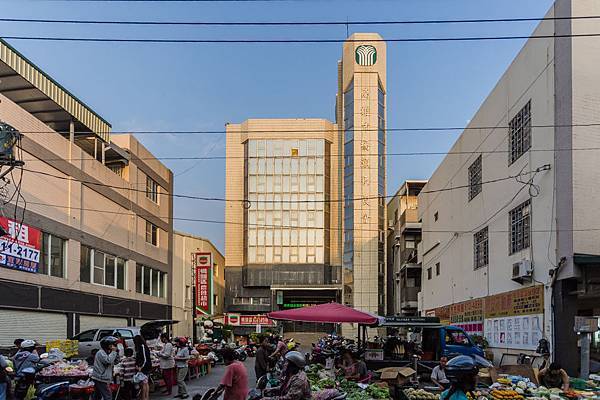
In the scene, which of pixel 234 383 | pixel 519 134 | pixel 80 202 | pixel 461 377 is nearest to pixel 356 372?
pixel 234 383

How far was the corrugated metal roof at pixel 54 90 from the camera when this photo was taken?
25.5m

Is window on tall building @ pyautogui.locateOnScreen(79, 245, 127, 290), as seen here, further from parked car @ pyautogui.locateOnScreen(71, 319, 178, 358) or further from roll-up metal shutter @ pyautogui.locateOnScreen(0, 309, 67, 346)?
parked car @ pyautogui.locateOnScreen(71, 319, 178, 358)

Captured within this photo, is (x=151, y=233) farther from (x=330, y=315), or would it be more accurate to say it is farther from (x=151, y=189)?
(x=330, y=315)

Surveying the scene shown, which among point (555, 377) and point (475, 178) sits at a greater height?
point (475, 178)

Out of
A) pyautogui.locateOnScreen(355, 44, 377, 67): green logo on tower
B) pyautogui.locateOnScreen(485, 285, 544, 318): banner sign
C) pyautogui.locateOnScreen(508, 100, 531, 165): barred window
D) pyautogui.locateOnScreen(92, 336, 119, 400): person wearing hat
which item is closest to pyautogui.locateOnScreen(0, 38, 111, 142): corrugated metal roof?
pyautogui.locateOnScreen(92, 336, 119, 400): person wearing hat

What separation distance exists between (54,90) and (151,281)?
1901 centimetres

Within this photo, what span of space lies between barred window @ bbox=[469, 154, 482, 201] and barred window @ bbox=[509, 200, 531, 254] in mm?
5679

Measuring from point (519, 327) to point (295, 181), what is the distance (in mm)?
51257

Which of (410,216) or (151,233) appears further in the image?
(410,216)

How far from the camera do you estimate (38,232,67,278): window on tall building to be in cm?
2739

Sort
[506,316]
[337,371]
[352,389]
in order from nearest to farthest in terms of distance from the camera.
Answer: [352,389] < [337,371] < [506,316]

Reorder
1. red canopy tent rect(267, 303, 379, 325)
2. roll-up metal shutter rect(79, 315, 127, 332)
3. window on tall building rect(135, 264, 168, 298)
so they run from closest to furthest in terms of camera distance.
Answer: red canopy tent rect(267, 303, 379, 325), roll-up metal shutter rect(79, 315, 127, 332), window on tall building rect(135, 264, 168, 298)

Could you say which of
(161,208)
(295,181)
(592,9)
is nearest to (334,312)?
(592,9)

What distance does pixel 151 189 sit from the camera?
4528cm
